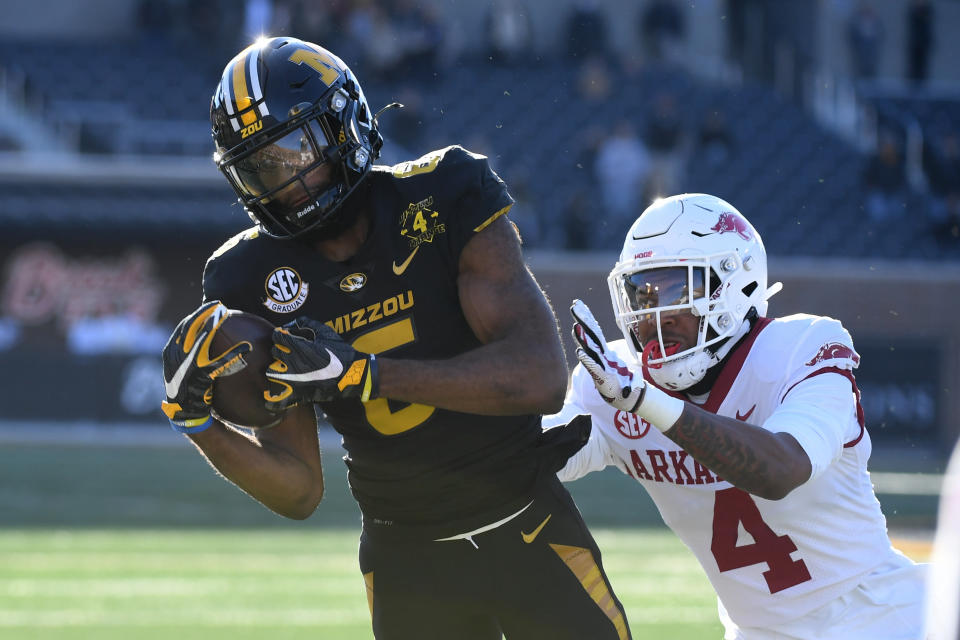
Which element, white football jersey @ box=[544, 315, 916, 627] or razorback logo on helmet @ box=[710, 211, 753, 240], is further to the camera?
razorback logo on helmet @ box=[710, 211, 753, 240]

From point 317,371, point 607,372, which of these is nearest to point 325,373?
point 317,371

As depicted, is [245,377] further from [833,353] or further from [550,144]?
[550,144]

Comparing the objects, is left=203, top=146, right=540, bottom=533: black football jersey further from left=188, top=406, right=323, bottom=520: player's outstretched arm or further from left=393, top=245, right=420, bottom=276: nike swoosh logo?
left=188, top=406, right=323, bottom=520: player's outstretched arm

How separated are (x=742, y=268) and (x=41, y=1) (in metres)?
18.8

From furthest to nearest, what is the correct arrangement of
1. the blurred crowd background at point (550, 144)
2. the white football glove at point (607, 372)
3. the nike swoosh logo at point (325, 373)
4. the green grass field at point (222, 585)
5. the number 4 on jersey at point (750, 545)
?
the blurred crowd background at point (550, 144) < the green grass field at point (222, 585) < the number 4 on jersey at point (750, 545) < the white football glove at point (607, 372) < the nike swoosh logo at point (325, 373)

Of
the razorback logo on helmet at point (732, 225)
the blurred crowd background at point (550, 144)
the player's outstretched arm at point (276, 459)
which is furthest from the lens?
the blurred crowd background at point (550, 144)

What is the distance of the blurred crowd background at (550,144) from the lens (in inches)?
599

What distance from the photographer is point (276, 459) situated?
310cm

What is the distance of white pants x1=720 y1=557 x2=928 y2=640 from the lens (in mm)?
3156

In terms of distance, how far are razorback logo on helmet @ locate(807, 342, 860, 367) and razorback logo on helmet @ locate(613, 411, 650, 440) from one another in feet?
1.52

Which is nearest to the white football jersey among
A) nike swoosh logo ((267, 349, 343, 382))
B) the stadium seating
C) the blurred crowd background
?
nike swoosh logo ((267, 349, 343, 382))

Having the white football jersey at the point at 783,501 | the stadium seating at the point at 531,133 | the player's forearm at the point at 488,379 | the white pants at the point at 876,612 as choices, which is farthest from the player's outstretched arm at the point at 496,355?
the stadium seating at the point at 531,133

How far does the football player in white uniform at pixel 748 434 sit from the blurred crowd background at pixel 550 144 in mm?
11325

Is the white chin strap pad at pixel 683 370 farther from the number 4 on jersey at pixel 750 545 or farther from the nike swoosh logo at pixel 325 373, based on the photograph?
the nike swoosh logo at pixel 325 373
